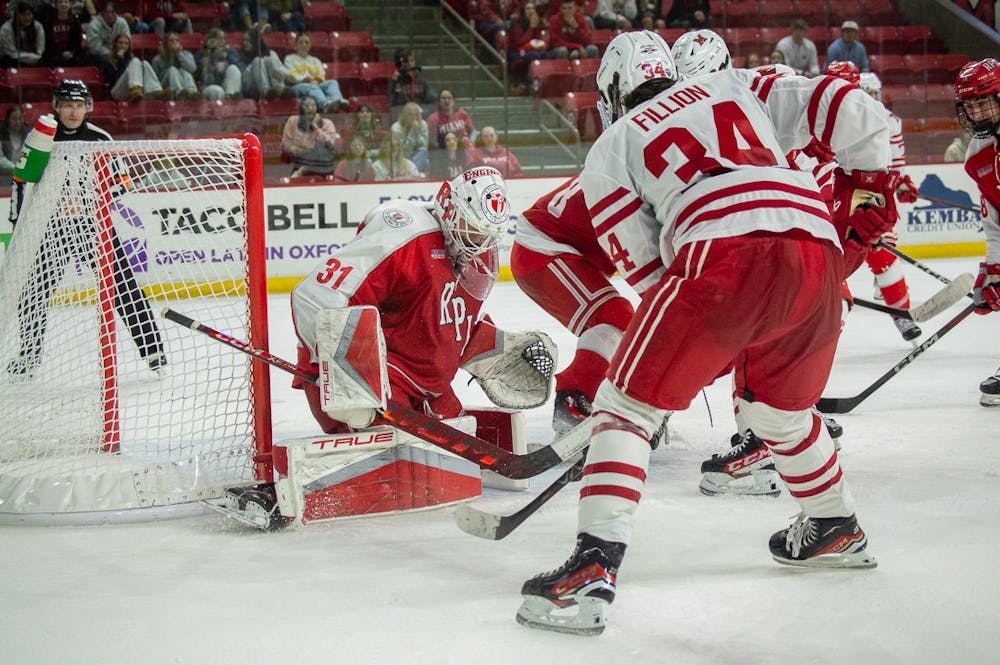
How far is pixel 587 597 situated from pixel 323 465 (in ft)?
2.89

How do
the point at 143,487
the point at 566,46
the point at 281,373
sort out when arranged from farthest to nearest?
the point at 566,46, the point at 281,373, the point at 143,487

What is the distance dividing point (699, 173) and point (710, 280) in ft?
0.70

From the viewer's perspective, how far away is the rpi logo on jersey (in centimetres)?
276

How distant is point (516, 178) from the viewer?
768 cm

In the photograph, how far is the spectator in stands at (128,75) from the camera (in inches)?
287

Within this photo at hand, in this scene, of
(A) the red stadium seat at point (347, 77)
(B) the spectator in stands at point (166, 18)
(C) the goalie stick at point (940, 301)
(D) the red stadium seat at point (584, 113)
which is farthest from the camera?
(D) the red stadium seat at point (584, 113)

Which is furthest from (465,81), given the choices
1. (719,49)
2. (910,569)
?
(910,569)

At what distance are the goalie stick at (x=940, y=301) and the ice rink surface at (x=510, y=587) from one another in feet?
2.56

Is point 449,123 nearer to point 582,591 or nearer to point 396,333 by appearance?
point 396,333

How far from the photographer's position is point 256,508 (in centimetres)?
258

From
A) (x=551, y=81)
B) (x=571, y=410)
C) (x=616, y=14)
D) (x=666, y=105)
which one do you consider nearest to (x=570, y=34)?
(x=616, y=14)

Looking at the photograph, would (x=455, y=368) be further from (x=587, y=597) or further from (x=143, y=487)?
(x=587, y=597)

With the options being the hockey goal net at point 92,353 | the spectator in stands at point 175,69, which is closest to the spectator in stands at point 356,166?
the spectator in stands at point 175,69

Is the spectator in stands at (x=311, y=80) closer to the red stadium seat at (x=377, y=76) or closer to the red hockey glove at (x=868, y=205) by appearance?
the red stadium seat at (x=377, y=76)
